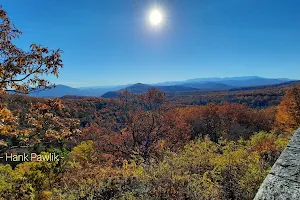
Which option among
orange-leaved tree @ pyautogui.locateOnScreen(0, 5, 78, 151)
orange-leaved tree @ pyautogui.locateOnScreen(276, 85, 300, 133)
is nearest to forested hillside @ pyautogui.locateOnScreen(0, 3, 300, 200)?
orange-leaved tree @ pyautogui.locateOnScreen(0, 5, 78, 151)

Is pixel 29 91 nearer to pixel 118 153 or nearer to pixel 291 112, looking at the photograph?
pixel 118 153

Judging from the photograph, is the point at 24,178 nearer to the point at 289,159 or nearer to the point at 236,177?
the point at 236,177

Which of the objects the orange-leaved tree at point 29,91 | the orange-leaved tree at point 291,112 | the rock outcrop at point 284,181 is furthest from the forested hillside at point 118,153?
the orange-leaved tree at point 291,112

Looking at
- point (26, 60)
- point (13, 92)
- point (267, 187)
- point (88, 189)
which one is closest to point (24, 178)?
point (88, 189)

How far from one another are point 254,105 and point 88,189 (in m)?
85.6

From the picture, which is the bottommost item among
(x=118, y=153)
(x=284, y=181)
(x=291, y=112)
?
(x=118, y=153)

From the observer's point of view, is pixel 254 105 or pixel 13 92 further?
pixel 254 105

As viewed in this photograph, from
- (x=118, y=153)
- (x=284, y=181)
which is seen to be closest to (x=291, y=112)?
(x=118, y=153)

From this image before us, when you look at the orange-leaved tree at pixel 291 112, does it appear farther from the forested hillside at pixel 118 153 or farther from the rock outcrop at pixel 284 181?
the rock outcrop at pixel 284 181

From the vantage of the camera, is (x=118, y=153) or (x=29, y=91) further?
(x=118, y=153)

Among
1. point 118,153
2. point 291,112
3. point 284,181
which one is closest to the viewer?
point 284,181

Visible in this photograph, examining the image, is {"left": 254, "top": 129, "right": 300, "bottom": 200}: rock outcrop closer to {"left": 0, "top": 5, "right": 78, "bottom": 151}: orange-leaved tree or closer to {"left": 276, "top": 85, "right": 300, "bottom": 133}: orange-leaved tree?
{"left": 0, "top": 5, "right": 78, "bottom": 151}: orange-leaved tree

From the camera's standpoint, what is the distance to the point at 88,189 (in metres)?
7.77

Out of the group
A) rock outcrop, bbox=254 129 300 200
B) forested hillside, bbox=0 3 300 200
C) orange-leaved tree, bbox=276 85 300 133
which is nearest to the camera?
rock outcrop, bbox=254 129 300 200
